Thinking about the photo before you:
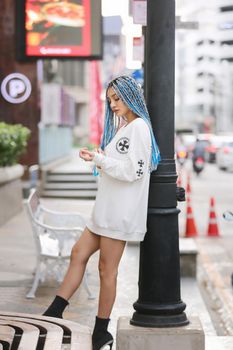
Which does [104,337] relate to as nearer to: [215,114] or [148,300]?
[148,300]

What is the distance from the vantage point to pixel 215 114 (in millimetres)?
148500

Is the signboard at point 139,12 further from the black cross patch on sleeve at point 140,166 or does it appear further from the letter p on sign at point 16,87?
the black cross patch on sleeve at point 140,166

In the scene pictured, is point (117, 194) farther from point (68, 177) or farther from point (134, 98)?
point (68, 177)

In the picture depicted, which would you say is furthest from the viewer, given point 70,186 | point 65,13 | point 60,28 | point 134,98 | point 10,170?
point 70,186

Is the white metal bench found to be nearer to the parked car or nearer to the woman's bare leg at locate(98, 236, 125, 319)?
the woman's bare leg at locate(98, 236, 125, 319)

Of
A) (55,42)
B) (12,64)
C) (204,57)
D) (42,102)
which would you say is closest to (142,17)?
(55,42)

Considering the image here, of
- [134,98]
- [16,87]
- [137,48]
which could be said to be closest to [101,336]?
[134,98]

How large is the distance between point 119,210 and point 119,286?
4.00 metres

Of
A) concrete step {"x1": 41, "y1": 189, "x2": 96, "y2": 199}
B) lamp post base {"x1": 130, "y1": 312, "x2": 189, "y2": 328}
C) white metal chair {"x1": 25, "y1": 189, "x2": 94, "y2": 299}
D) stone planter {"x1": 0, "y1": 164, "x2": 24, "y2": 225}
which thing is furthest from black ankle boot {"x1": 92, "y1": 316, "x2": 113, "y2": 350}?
concrete step {"x1": 41, "y1": 189, "x2": 96, "y2": 199}

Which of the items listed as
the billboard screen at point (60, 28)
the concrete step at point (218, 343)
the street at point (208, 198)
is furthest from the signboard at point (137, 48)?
the concrete step at point (218, 343)

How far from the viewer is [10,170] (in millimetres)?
16969

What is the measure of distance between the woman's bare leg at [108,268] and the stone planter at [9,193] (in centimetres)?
981

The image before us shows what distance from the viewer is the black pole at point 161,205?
232 inches

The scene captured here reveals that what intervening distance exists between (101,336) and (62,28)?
39.5ft
